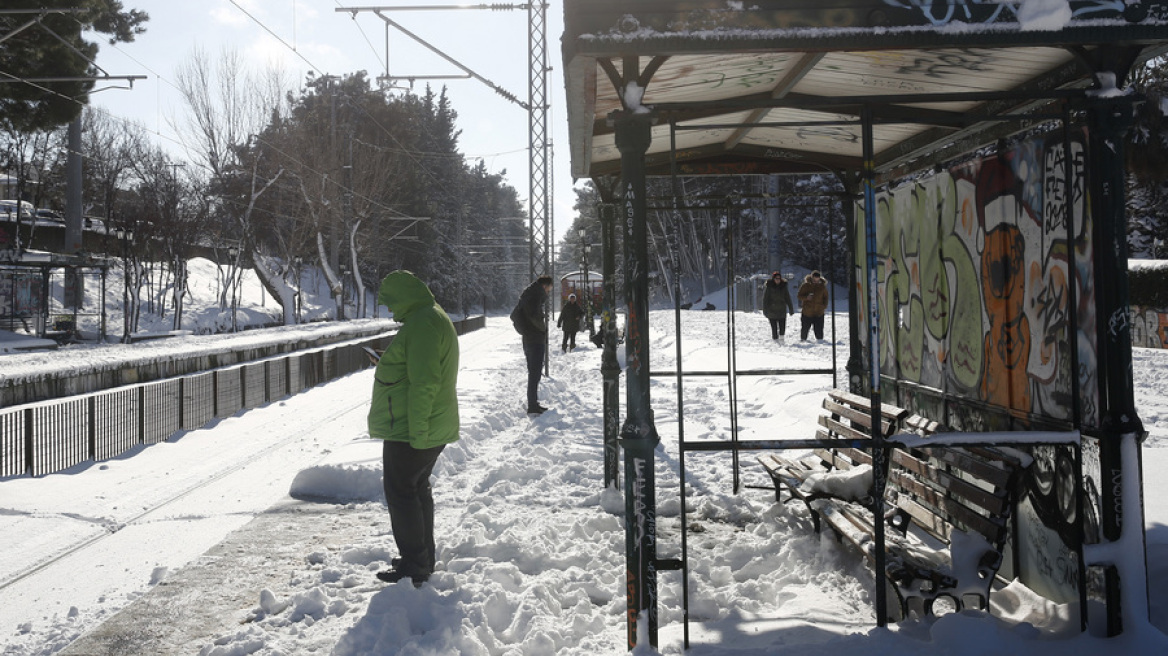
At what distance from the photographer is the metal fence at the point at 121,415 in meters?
7.86

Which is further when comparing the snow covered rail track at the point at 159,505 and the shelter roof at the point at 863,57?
the snow covered rail track at the point at 159,505

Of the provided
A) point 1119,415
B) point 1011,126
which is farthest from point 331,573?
point 1011,126

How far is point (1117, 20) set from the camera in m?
3.27

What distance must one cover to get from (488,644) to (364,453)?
181 inches

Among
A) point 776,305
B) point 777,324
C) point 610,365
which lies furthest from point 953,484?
point 777,324

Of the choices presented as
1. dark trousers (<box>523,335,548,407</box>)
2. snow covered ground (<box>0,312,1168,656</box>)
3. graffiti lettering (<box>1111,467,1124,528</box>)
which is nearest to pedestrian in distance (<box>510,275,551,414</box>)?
dark trousers (<box>523,335,548,407</box>)

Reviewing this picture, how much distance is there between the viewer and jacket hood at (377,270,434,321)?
15.8 feet

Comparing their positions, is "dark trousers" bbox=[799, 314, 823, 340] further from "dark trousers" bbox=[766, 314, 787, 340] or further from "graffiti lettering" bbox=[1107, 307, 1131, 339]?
"graffiti lettering" bbox=[1107, 307, 1131, 339]

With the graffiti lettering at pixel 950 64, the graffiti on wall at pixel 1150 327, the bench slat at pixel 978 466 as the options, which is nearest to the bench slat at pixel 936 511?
the bench slat at pixel 978 466

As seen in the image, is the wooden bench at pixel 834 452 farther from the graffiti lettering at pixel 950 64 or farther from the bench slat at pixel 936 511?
the graffiti lettering at pixel 950 64

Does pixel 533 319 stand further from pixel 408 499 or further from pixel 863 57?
pixel 863 57

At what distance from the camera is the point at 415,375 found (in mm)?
4680

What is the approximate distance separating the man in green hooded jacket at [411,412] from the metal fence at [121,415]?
16.4ft

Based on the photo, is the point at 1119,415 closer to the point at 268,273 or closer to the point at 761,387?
the point at 761,387
